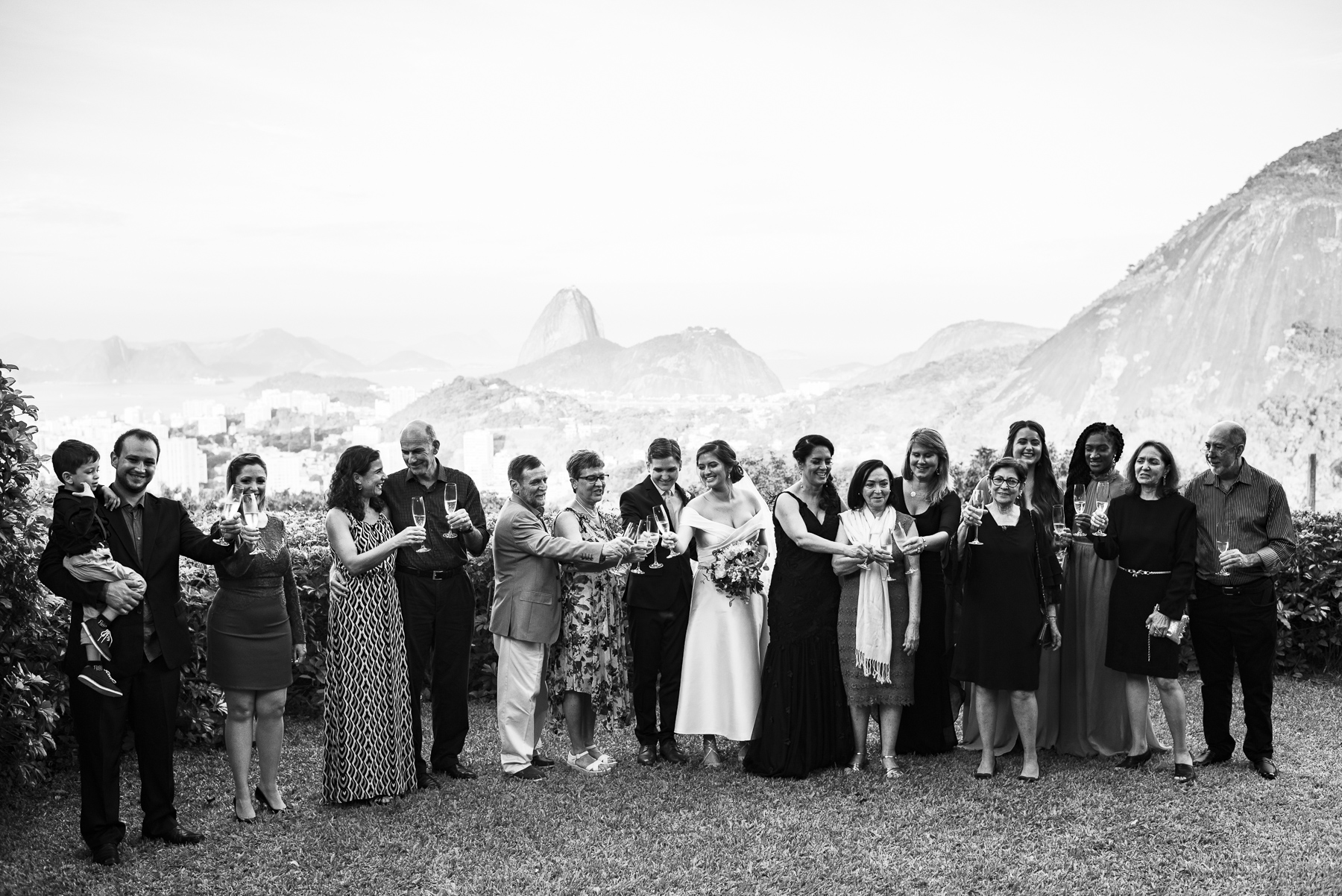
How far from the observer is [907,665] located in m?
5.86

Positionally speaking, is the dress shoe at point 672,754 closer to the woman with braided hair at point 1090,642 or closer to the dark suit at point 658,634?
the dark suit at point 658,634

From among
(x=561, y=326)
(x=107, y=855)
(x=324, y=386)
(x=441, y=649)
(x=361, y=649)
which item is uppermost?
(x=561, y=326)

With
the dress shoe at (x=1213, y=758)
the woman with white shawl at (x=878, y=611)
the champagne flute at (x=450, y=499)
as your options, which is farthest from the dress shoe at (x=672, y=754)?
the dress shoe at (x=1213, y=758)

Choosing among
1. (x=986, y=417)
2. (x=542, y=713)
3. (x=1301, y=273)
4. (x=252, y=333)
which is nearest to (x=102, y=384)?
(x=252, y=333)

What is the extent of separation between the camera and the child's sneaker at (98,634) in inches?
176

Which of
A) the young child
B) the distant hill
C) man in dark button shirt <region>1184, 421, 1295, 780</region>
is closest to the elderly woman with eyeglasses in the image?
man in dark button shirt <region>1184, 421, 1295, 780</region>

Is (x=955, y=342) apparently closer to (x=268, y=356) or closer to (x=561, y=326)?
(x=561, y=326)

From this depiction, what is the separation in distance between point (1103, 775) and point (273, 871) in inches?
171

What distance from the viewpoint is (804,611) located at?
19.3 feet

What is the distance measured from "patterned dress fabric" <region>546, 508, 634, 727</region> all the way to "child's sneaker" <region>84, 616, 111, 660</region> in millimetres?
2326

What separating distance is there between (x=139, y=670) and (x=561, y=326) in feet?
347

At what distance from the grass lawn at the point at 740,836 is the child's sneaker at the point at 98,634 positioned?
3.18ft

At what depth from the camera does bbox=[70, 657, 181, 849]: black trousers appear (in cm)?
455

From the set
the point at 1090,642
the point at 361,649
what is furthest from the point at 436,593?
the point at 1090,642
